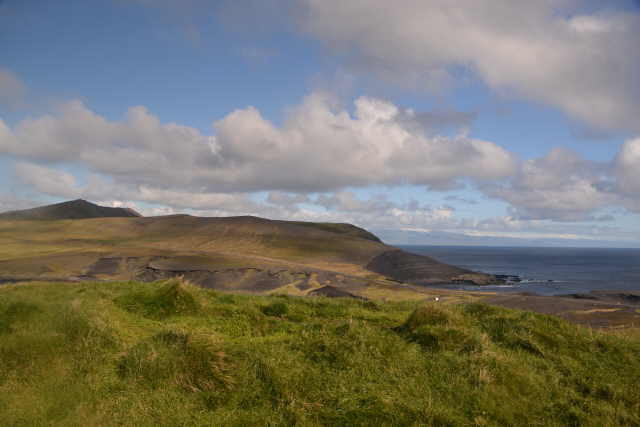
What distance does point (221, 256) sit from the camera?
68.0 metres

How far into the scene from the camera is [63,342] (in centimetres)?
895

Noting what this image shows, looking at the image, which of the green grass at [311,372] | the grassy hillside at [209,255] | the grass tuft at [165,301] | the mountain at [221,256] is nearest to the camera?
the green grass at [311,372]

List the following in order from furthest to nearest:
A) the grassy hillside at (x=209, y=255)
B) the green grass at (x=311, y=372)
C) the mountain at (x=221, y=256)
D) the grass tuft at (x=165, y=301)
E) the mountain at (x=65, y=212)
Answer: the mountain at (x=65, y=212)
the grassy hillside at (x=209, y=255)
the mountain at (x=221, y=256)
the grass tuft at (x=165, y=301)
the green grass at (x=311, y=372)

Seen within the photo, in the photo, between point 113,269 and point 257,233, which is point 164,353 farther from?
point 257,233

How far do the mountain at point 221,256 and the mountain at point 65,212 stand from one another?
14.2 feet

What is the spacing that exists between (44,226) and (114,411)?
432 feet

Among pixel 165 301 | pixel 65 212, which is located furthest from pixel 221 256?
pixel 65 212

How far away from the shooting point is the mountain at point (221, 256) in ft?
187

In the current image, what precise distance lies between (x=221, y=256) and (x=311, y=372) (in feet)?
205

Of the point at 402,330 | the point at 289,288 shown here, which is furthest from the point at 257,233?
the point at 402,330

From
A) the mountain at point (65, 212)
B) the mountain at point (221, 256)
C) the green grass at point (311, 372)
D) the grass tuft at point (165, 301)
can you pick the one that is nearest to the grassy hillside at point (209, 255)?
the mountain at point (221, 256)

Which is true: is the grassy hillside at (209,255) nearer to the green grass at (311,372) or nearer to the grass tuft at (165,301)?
the grass tuft at (165,301)

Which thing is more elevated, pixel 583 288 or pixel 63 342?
pixel 63 342

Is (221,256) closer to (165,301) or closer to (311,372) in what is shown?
(165,301)
